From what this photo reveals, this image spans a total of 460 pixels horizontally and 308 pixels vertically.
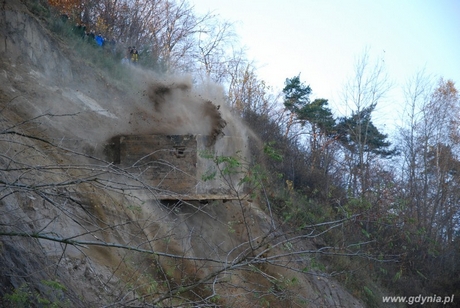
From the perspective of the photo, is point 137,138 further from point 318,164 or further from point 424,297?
point 318,164

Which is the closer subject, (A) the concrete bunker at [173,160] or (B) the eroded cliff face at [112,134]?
(B) the eroded cliff face at [112,134]

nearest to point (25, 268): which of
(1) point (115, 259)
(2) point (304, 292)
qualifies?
(1) point (115, 259)

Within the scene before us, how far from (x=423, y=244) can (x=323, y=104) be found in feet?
34.5

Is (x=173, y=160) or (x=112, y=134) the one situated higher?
(x=112, y=134)

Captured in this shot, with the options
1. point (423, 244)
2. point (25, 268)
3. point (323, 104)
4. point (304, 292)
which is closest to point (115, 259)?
point (25, 268)

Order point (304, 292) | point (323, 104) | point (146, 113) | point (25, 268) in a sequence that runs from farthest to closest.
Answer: point (323, 104) < point (146, 113) < point (304, 292) < point (25, 268)

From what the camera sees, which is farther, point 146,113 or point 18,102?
point 146,113

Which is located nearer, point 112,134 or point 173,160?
point 173,160

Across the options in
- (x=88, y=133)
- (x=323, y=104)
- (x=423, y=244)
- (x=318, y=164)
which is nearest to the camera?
(x=88, y=133)

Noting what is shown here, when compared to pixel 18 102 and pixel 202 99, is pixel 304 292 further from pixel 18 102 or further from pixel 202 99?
pixel 18 102

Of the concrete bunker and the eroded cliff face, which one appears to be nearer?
the eroded cliff face

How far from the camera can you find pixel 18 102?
13.3 metres

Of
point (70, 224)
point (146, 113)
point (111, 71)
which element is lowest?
point (70, 224)

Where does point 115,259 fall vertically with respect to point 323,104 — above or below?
below
